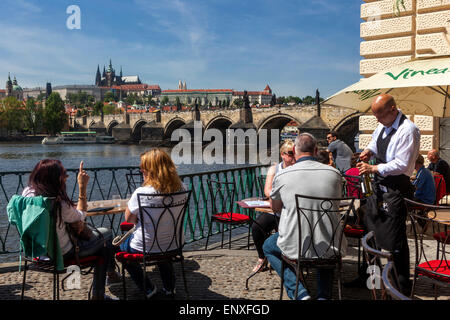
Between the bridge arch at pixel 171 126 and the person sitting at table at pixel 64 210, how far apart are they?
51371 millimetres

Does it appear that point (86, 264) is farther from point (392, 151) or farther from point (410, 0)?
point (410, 0)

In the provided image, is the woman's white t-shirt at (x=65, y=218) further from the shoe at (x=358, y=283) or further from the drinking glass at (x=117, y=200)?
the shoe at (x=358, y=283)

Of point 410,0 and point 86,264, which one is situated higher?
point 410,0

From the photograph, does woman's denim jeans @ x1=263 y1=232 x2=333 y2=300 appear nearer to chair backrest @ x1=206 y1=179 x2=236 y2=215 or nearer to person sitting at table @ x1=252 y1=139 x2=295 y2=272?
person sitting at table @ x1=252 y1=139 x2=295 y2=272

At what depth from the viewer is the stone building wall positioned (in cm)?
555

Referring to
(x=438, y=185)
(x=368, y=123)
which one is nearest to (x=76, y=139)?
(x=368, y=123)

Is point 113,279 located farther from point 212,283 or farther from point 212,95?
point 212,95

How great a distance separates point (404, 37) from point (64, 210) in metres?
5.03

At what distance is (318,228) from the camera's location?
2.58 meters

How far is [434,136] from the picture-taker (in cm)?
575

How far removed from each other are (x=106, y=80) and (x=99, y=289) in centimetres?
16513

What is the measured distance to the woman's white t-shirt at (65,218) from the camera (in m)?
2.63

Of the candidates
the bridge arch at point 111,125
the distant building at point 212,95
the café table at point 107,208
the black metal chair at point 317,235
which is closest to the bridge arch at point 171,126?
the bridge arch at point 111,125
